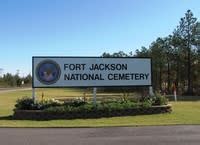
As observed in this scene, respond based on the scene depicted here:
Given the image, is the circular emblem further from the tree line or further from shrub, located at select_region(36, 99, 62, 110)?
the tree line

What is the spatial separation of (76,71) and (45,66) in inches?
63.5

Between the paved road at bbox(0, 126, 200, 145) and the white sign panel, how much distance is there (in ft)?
23.5

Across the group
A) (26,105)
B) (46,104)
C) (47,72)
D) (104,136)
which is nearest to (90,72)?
(47,72)

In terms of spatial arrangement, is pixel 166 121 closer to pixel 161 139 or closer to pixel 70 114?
pixel 70 114

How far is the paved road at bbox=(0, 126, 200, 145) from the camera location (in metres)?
14.0

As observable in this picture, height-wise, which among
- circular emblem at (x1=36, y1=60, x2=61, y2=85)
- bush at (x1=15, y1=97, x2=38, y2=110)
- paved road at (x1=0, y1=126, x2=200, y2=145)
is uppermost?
circular emblem at (x1=36, y1=60, x2=61, y2=85)

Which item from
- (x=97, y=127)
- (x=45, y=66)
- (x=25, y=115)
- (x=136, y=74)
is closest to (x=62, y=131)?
(x=97, y=127)

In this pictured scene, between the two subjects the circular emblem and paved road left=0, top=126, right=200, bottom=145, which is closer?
paved road left=0, top=126, right=200, bottom=145

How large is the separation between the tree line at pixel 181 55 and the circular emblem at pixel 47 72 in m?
30.4

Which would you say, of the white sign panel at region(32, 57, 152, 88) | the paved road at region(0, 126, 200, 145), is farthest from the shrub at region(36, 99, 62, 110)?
the paved road at region(0, 126, 200, 145)

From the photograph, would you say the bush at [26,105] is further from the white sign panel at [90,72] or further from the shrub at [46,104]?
the white sign panel at [90,72]

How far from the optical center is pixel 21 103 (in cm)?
2331

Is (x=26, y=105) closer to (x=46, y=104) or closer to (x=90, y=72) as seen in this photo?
(x=46, y=104)

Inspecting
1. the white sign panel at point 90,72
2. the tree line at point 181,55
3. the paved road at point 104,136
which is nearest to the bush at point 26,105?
the white sign panel at point 90,72
